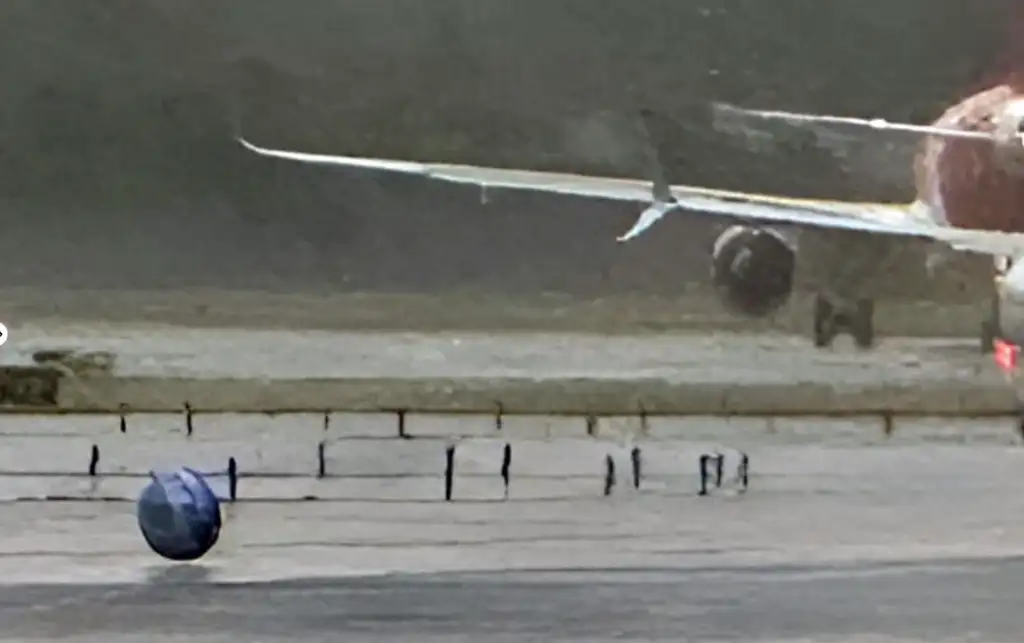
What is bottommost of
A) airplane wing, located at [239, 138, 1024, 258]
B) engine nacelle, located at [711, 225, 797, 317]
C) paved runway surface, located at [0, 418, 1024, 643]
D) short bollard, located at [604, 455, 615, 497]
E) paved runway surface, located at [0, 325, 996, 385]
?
paved runway surface, located at [0, 418, 1024, 643]

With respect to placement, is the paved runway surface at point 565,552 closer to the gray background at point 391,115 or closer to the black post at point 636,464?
the black post at point 636,464

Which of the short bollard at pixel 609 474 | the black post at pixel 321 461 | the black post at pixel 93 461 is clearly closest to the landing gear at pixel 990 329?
the short bollard at pixel 609 474

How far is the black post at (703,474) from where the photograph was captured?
4.17ft

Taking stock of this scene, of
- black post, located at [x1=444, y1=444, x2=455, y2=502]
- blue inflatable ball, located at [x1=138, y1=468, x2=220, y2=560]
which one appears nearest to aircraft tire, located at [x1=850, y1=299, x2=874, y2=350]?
black post, located at [x1=444, y1=444, x2=455, y2=502]

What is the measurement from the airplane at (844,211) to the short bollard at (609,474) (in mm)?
184

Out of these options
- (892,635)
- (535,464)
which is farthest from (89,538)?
(892,635)

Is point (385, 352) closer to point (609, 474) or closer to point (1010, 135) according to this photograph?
point (609, 474)

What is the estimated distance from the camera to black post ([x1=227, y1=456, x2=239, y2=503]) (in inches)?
48.1

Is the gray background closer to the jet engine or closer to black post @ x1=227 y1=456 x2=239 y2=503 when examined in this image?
the jet engine

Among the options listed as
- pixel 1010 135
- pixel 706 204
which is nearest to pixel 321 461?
pixel 706 204

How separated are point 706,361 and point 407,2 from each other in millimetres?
423

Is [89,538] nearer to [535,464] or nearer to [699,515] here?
A: [535,464]

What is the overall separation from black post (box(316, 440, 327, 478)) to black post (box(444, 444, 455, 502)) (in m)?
0.11

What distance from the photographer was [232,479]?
1232 millimetres
